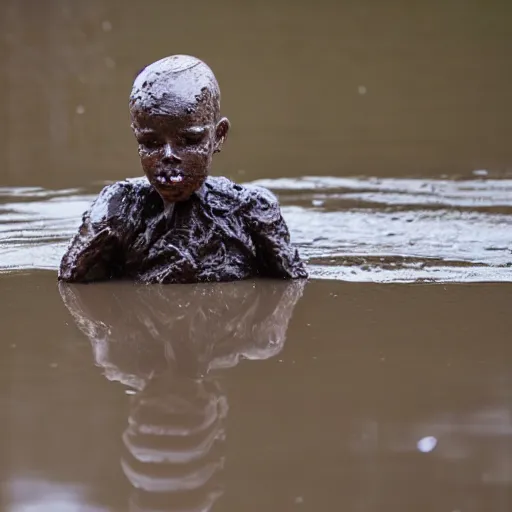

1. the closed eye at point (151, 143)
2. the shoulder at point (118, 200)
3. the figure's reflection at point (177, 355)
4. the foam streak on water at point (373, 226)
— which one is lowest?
the foam streak on water at point (373, 226)

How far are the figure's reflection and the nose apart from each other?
0.43 m

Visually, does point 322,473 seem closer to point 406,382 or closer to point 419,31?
point 406,382

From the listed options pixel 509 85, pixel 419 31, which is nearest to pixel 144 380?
pixel 509 85

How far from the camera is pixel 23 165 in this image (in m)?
5.61

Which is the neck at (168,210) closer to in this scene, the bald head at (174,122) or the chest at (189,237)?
the chest at (189,237)

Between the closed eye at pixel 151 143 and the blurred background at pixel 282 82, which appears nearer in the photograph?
the closed eye at pixel 151 143

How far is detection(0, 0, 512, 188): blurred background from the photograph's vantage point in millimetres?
5770

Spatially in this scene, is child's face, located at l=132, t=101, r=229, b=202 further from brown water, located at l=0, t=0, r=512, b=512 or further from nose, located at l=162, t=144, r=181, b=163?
brown water, located at l=0, t=0, r=512, b=512

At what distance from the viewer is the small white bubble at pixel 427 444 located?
2.19 meters

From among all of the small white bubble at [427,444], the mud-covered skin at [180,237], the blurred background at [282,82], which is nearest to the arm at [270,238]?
the mud-covered skin at [180,237]

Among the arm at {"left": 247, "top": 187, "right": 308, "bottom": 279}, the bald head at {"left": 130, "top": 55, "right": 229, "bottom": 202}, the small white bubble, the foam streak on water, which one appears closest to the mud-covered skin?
the arm at {"left": 247, "top": 187, "right": 308, "bottom": 279}

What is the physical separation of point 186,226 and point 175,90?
1.55 ft

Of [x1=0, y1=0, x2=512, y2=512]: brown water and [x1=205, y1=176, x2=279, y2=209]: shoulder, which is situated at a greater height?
[x1=205, y1=176, x2=279, y2=209]: shoulder

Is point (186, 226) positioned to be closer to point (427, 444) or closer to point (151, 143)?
point (151, 143)
